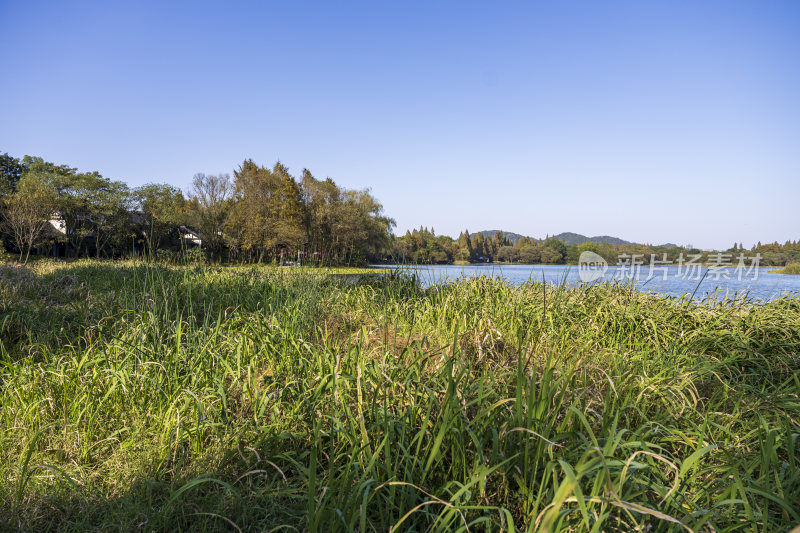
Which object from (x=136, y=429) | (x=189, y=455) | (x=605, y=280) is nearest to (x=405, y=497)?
(x=189, y=455)

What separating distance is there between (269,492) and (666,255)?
9.34m

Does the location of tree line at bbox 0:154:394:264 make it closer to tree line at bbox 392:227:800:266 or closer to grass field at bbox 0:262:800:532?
tree line at bbox 392:227:800:266

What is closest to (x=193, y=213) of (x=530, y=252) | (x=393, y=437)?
(x=530, y=252)

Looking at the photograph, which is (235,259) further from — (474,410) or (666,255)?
(666,255)

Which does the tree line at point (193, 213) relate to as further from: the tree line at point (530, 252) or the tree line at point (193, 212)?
the tree line at point (530, 252)

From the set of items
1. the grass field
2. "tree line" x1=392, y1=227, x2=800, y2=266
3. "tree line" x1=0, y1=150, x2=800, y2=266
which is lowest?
the grass field

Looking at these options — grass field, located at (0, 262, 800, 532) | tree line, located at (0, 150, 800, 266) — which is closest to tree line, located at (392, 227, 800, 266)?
grass field, located at (0, 262, 800, 532)

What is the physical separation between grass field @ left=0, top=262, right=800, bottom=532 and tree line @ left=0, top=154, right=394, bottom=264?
24.5m

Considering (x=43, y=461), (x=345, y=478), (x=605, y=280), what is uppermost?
(x=605, y=280)

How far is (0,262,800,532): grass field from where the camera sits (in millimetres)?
1424

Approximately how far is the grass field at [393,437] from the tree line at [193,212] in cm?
2453

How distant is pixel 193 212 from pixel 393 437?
144 feet

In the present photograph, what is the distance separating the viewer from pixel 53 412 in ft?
7.48

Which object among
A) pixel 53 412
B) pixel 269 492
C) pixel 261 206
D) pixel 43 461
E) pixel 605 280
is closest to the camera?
pixel 269 492
